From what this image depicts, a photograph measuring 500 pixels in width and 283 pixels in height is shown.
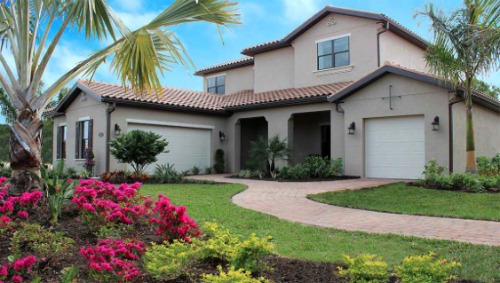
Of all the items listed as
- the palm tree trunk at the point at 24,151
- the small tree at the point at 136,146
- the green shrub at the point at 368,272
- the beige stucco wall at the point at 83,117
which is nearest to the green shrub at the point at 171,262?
the green shrub at the point at 368,272

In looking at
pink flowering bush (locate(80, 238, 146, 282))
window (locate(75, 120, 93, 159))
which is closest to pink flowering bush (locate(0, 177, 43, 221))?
pink flowering bush (locate(80, 238, 146, 282))

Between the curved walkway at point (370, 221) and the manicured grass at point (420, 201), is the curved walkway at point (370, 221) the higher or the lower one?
the lower one

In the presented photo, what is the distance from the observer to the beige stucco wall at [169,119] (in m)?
16.4

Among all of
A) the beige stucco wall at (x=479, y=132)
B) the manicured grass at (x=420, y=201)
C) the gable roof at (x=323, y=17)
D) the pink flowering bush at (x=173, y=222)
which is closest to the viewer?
the pink flowering bush at (x=173, y=222)

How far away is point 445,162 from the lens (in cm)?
1302

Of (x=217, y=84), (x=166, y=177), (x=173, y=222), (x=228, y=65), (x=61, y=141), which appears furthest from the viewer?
(x=217, y=84)

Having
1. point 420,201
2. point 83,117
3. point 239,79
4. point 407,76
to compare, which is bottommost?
point 420,201

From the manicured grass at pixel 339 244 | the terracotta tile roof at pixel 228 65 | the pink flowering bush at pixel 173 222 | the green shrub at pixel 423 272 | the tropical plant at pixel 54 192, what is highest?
the terracotta tile roof at pixel 228 65

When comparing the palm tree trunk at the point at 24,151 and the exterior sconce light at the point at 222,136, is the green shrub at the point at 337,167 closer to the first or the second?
the exterior sconce light at the point at 222,136

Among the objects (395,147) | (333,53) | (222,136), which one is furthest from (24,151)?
(333,53)

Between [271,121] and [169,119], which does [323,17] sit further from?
[169,119]

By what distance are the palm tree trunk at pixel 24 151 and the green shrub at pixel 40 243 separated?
1113mm

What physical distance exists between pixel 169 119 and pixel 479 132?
1214 centimetres

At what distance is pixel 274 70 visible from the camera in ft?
67.4
